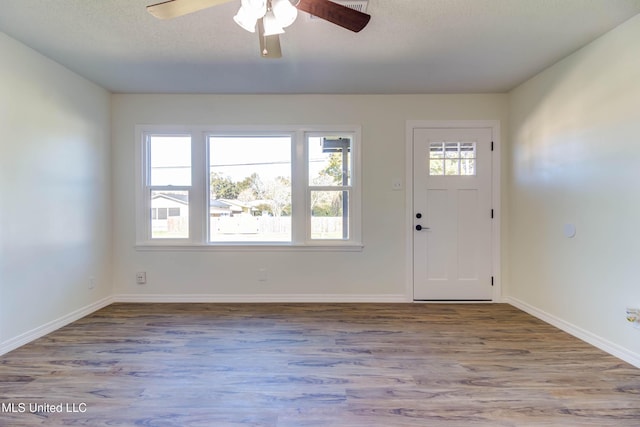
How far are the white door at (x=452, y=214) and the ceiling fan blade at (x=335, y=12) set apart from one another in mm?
2126

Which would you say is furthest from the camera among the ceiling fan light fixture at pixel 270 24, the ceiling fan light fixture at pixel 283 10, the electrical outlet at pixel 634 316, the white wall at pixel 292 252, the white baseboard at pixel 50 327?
the white wall at pixel 292 252

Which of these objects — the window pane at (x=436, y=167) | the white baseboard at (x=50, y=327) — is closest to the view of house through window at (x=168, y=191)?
the white baseboard at (x=50, y=327)

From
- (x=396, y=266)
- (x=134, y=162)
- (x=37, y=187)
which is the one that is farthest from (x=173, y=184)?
(x=396, y=266)

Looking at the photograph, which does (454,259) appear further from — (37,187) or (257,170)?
(37,187)

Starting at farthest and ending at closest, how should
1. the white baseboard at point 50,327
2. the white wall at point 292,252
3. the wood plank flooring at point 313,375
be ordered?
the white wall at point 292,252
the white baseboard at point 50,327
the wood plank flooring at point 313,375

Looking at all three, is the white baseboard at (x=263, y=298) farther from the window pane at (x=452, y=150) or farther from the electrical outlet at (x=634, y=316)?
the electrical outlet at (x=634, y=316)

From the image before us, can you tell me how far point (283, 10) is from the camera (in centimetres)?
144

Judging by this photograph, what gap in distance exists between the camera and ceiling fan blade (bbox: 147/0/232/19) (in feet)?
4.81

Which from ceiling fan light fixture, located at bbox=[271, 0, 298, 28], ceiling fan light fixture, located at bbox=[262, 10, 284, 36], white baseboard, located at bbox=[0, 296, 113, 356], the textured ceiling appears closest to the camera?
ceiling fan light fixture, located at bbox=[271, 0, 298, 28]

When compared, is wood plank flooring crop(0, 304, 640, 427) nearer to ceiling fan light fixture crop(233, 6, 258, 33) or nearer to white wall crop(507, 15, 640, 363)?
white wall crop(507, 15, 640, 363)

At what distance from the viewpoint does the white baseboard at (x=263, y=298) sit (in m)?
3.50

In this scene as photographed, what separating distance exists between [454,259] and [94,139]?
4164 mm

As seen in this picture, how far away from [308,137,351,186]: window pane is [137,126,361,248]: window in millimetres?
11

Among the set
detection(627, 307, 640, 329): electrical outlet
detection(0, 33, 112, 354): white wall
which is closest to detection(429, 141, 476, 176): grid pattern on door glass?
detection(627, 307, 640, 329): electrical outlet
